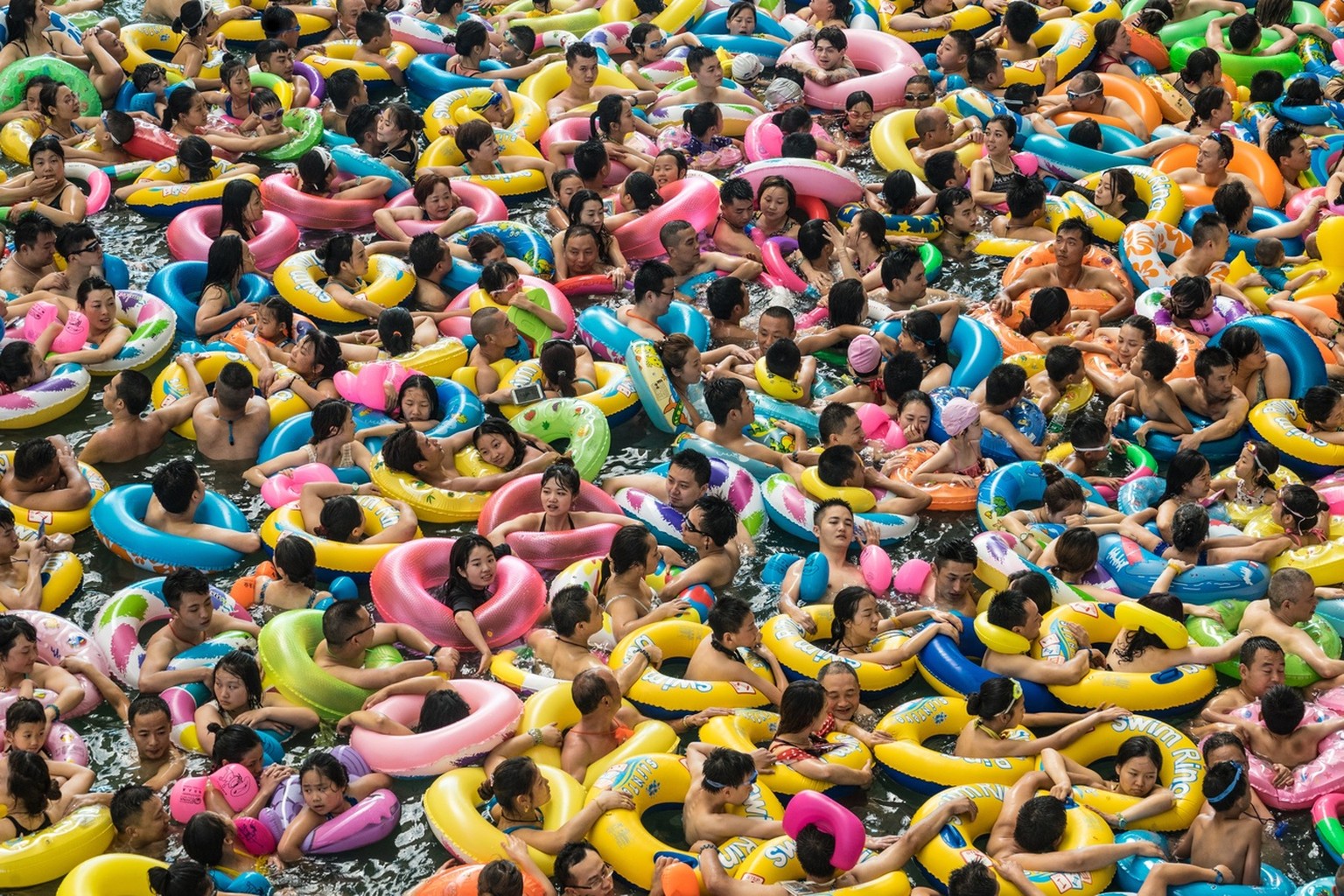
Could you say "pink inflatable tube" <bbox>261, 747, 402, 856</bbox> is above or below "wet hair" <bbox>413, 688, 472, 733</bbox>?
below

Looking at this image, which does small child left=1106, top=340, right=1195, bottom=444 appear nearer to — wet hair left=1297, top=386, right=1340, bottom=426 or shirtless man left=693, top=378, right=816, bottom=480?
wet hair left=1297, top=386, right=1340, bottom=426

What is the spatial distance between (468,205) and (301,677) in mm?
6222

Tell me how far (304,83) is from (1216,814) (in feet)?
37.5

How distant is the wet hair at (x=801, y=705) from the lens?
10.2m

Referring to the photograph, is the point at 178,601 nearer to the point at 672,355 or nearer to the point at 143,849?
the point at 143,849

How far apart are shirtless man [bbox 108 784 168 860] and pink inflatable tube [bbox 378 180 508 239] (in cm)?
663

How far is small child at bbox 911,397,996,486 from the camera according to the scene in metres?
12.5

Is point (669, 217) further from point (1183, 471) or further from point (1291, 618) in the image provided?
point (1291, 618)

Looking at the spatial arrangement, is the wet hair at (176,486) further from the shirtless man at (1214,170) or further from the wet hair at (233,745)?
the shirtless man at (1214,170)

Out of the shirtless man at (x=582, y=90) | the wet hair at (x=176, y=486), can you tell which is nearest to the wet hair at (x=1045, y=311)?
the shirtless man at (x=582, y=90)

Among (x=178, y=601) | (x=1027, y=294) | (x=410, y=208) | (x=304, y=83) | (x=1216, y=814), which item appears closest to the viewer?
(x=1216, y=814)

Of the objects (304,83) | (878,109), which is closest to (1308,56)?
(878,109)

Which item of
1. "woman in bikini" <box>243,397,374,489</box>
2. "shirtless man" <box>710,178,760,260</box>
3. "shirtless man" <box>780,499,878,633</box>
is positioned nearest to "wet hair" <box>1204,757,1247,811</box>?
"shirtless man" <box>780,499,878,633</box>

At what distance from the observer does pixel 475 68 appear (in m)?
18.1
